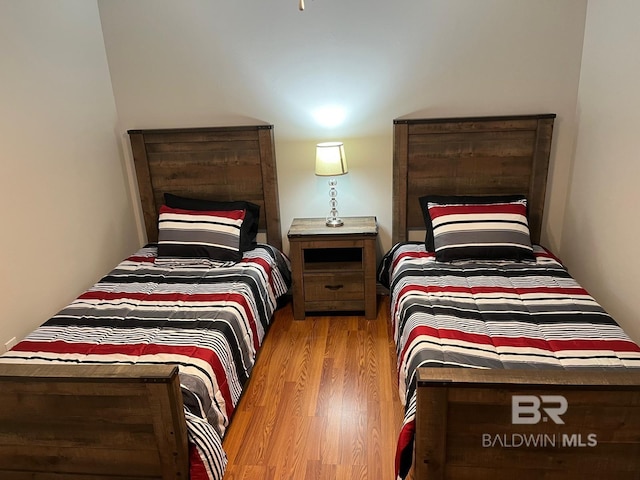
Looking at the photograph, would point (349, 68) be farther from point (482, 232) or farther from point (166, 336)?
point (166, 336)

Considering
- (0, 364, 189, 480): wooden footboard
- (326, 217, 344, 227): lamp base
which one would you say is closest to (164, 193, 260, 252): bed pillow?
(326, 217, 344, 227): lamp base

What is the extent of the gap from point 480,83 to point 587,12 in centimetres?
67

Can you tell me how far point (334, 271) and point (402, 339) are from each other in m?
0.98

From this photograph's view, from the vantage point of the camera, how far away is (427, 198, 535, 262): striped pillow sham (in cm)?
276

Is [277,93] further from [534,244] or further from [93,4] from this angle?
[534,244]

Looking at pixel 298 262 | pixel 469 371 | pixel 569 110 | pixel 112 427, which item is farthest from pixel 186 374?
pixel 569 110

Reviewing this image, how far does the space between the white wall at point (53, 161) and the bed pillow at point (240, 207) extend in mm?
399

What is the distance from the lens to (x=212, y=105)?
10.3 ft

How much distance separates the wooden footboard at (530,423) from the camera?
4.63 ft

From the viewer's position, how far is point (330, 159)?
295 centimetres

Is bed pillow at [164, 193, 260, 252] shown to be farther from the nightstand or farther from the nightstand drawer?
the nightstand drawer

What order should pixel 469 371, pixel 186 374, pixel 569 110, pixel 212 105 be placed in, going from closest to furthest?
1. pixel 469 371
2. pixel 186 374
3. pixel 569 110
4. pixel 212 105

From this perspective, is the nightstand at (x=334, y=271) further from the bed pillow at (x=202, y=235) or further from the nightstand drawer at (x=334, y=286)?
the bed pillow at (x=202, y=235)

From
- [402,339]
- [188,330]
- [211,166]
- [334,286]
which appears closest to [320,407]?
[402,339]
